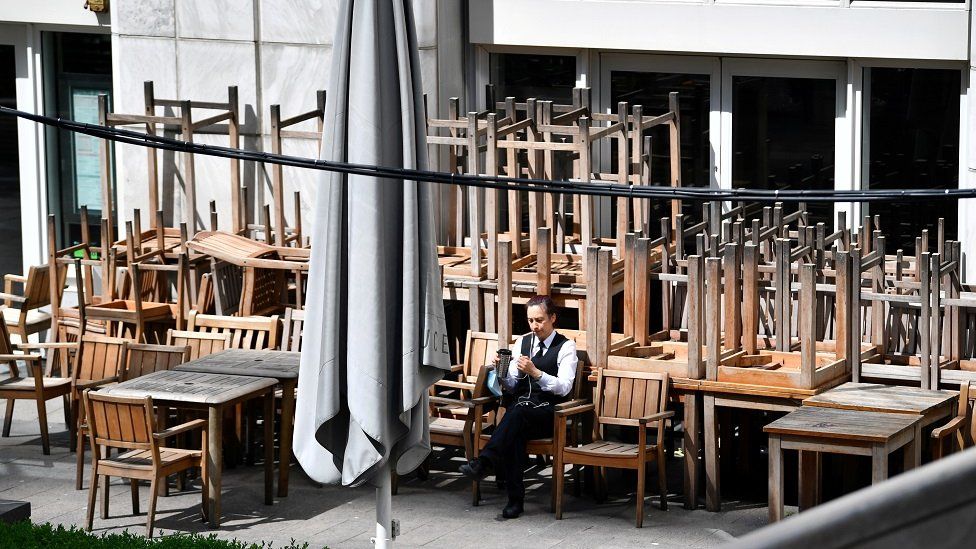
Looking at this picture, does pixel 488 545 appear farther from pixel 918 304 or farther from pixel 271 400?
pixel 918 304

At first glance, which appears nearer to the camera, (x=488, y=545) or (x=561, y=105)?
(x=488, y=545)

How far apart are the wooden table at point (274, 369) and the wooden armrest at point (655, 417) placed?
2.31m

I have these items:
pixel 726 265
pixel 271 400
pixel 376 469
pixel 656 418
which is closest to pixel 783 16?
pixel 726 265

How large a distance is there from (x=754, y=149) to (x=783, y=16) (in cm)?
117

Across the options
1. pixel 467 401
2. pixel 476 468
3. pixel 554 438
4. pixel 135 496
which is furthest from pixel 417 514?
pixel 135 496

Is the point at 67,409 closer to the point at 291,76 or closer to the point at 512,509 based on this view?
the point at 291,76

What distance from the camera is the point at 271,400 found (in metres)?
8.90

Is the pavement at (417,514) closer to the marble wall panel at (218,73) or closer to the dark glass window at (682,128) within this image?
the dark glass window at (682,128)

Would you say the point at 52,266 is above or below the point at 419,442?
above

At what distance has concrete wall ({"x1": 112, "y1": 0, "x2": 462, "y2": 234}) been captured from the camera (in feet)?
40.1

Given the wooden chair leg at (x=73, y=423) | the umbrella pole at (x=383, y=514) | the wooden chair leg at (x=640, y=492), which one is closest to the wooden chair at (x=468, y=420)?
the wooden chair leg at (x=640, y=492)

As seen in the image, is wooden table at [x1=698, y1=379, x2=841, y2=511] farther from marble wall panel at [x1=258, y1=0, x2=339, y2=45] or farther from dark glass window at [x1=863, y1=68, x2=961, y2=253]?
marble wall panel at [x1=258, y1=0, x2=339, y2=45]

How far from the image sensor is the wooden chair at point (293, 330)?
10.0 metres

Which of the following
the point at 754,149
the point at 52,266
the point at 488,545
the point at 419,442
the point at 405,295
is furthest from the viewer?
the point at 754,149
